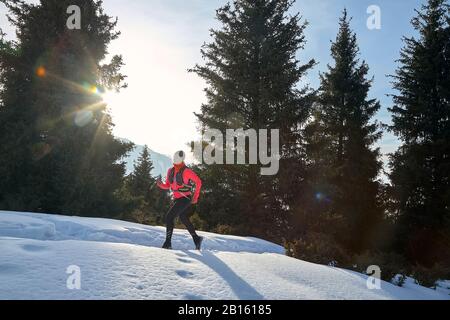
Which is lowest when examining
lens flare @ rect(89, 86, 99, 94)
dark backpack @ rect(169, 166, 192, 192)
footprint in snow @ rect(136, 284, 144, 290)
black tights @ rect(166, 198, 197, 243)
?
footprint in snow @ rect(136, 284, 144, 290)

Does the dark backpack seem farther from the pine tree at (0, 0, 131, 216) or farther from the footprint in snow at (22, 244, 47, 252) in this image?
the pine tree at (0, 0, 131, 216)

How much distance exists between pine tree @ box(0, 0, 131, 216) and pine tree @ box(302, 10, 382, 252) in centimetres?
1254

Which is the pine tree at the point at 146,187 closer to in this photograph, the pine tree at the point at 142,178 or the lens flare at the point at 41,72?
the pine tree at the point at 142,178

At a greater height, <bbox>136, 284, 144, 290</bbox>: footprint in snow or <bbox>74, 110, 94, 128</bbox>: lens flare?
<bbox>74, 110, 94, 128</bbox>: lens flare

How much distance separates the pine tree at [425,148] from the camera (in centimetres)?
1991

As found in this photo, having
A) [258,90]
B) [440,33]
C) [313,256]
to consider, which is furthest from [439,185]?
[313,256]

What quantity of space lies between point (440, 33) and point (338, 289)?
22.8 m

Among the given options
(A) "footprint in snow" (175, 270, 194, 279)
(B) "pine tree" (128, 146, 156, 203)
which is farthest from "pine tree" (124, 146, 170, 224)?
(A) "footprint in snow" (175, 270, 194, 279)

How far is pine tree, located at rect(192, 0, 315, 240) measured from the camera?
18250 millimetres

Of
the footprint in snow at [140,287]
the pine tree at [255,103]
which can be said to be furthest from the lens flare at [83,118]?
the footprint in snow at [140,287]

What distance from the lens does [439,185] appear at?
819 inches

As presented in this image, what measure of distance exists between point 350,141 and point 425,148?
4.85 metres

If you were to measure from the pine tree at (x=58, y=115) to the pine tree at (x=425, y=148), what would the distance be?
1622cm

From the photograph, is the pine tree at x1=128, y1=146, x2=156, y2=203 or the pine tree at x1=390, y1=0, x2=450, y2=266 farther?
the pine tree at x1=128, y1=146, x2=156, y2=203
